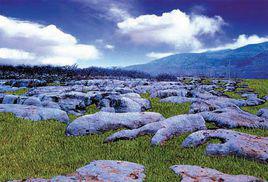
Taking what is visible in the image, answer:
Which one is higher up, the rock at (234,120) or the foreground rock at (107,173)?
the rock at (234,120)

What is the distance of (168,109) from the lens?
114 feet

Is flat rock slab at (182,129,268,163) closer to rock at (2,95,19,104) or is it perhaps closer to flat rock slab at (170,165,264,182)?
flat rock slab at (170,165,264,182)

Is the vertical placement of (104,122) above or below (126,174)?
above

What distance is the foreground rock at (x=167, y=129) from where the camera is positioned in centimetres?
2014

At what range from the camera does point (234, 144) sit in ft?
55.8

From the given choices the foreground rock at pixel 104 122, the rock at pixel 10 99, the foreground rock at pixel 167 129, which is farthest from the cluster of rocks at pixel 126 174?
the rock at pixel 10 99

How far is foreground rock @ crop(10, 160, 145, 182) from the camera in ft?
40.9

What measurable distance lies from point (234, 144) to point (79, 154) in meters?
7.36

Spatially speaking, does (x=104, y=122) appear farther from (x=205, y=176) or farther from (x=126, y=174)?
(x=205, y=176)

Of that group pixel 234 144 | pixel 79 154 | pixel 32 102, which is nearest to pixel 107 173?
pixel 79 154

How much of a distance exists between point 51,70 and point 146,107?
170665 mm

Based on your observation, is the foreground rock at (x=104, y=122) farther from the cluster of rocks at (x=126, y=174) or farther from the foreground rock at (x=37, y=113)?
the cluster of rocks at (x=126, y=174)

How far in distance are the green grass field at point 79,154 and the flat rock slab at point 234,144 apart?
0.47 metres

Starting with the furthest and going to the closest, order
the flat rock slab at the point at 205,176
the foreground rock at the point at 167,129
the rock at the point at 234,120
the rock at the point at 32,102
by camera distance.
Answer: the rock at the point at 32,102 → the rock at the point at 234,120 → the foreground rock at the point at 167,129 → the flat rock slab at the point at 205,176
